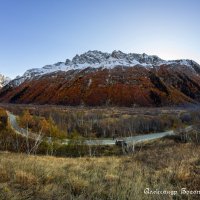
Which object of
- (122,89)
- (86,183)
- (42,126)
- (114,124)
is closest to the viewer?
(86,183)

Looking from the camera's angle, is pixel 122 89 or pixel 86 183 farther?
pixel 122 89

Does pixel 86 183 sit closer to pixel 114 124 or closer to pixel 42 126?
pixel 42 126

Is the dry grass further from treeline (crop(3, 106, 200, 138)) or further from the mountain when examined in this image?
the mountain

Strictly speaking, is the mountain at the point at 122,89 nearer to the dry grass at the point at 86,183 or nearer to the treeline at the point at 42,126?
the treeline at the point at 42,126

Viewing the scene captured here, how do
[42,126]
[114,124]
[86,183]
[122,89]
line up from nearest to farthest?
1. [86,183]
2. [42,126]
3. [114,124]
4. [122,89]

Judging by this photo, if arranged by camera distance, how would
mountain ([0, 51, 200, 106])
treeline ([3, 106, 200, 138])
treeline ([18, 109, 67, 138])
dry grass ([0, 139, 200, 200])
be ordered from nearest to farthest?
dry grass ([0, 139, 200, 200])
treeline ([18, 109, 67, 138])
treeline ([3, 106, 200, 138])
mountain ([0, 51, 200, 106])

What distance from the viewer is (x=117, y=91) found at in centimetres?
16238

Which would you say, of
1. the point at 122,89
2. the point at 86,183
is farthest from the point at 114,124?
the point at 86,183

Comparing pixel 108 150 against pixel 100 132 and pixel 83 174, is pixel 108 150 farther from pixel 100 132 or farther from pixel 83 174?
pixel 83 174

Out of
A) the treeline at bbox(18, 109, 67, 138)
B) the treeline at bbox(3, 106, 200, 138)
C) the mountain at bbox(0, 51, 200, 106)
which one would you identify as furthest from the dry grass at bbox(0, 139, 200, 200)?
the mountain at bbox(0, 51, 200, 106)

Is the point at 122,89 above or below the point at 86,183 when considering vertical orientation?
below

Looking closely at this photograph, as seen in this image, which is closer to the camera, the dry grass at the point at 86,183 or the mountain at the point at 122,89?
the dry grass at the point at 86,183

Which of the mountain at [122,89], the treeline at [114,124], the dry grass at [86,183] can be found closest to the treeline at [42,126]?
the treeline at [114,124]

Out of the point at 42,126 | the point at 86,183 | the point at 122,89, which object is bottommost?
the point at 42,126
